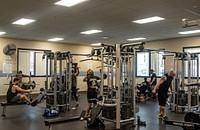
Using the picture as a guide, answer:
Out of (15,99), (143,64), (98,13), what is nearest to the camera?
(98,13)

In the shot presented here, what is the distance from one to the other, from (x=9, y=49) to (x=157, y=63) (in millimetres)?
7765

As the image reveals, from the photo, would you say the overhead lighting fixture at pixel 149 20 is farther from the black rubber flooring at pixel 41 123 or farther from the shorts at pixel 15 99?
the shorts at pixel 15 99

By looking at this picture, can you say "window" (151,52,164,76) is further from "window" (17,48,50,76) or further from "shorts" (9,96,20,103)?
"shorts" (9,96,20,103)

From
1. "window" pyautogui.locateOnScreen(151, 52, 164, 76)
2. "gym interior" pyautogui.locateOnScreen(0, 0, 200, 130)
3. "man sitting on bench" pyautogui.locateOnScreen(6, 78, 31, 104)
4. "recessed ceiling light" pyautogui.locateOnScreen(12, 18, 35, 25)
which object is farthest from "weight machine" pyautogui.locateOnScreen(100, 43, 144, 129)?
"window" pyautogui.locateOnScreen(151, 52, 164, 76)

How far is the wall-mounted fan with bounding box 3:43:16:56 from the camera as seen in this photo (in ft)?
37.1

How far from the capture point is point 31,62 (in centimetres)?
1237

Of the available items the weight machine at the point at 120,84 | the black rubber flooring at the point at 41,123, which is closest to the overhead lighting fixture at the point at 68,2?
the weight machine at the point at 120,84

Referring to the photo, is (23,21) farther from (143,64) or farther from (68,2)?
(143,64)

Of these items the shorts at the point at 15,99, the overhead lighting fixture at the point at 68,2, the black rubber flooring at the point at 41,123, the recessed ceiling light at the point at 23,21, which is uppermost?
the overhead lighting fixture at the point at 68,2

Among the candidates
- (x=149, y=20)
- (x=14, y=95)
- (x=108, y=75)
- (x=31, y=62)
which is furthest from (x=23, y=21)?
(x=31, y=62)

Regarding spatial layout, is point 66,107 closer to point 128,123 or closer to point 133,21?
point 128,123

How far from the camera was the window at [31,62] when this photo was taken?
12.0 metres

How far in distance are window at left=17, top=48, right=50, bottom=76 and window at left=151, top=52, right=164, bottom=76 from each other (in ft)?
20.2

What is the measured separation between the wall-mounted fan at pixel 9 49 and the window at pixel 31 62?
1.32 feet
